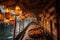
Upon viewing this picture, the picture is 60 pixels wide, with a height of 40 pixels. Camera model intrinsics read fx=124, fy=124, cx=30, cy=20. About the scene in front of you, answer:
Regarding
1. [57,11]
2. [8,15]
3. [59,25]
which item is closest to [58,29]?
[59,25]

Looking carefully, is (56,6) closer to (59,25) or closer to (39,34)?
(59,25)

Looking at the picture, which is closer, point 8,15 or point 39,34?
point 39,34

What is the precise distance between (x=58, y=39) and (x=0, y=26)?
17.3 metres

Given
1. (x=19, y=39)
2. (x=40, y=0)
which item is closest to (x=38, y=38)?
(x=19, y=39)

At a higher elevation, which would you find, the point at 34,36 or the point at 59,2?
the point at 59,2

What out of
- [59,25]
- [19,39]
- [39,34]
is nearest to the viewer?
[59,25]

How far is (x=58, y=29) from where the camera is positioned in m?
4.98

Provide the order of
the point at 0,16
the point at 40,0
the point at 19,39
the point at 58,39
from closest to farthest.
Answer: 1. the point at 58,39
2. the point at 40,0
3. the point at 19,39
4. the point at 0,16

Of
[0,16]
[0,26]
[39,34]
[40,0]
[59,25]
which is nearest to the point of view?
[59,25]

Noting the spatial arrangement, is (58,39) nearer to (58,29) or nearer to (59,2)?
(58,29)

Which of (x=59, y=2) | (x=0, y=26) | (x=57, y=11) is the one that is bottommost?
(x=0, y=26)

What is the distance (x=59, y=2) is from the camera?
5020mm

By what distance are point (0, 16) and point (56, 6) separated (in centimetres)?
543

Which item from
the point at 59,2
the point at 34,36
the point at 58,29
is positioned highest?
the point at 59,2
